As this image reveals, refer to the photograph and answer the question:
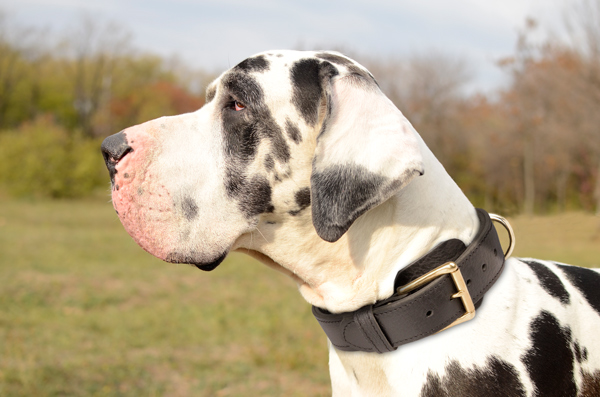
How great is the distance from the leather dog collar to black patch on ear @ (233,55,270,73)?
3.21 ft

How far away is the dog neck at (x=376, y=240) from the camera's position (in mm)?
1895

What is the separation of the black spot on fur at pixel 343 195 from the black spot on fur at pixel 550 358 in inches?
30.3

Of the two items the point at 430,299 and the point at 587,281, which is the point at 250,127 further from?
the point at 587,281

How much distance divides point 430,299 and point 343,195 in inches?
18.6

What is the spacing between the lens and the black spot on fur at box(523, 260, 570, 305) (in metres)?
2.01

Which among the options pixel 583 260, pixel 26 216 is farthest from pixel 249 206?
pixel 26 216

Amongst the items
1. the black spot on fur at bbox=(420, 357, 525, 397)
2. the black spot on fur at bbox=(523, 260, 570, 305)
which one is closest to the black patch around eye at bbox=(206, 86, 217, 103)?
the black spot on fur at bbox=(420, 357, 525, 397)

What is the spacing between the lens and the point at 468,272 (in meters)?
1.81

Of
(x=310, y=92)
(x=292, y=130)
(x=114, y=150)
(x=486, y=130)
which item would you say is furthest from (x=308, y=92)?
(x=486, y=130)

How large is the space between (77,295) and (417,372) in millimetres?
7875

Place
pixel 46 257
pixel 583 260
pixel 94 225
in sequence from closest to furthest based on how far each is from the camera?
pixel 583 260 < pixel 46 257 < pixel 94 225

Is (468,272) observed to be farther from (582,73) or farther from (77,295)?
(582,73)

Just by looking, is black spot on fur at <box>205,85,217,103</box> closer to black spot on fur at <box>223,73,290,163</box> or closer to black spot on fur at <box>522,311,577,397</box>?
black spot on fur at <box>223,73,290,163</box>

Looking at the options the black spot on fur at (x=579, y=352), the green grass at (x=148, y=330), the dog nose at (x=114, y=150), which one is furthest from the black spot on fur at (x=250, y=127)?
the green grass at (x=148, y=330)
